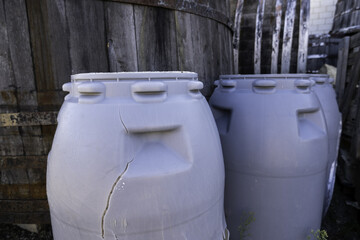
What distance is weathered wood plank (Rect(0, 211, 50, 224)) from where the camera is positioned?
1.54m

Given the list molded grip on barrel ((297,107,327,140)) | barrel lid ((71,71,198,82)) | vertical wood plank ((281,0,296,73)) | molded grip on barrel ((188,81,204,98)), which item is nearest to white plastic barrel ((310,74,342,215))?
vertical wood plank ((281,0,296,73))

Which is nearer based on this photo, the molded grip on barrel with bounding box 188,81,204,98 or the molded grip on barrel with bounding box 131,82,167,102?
the molded grip on barrel with bounding box 131,82,167,102

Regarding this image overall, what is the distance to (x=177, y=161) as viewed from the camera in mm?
926

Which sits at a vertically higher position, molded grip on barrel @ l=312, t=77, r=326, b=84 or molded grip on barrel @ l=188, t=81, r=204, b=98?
molded grip on barrel @ l=188, t=81, r=204, b=98

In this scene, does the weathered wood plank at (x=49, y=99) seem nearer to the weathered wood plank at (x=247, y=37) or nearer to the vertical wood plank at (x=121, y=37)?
the vertical wood plank at (x=121, y=37)

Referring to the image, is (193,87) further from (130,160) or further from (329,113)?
(329,113)

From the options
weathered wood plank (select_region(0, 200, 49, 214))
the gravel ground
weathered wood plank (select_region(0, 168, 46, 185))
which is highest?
weathered wood plank (select_region(0, 168, 46, 185))

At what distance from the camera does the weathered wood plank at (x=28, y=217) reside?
154cm

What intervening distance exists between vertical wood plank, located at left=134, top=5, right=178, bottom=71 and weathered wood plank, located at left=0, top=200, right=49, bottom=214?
39.6 inches

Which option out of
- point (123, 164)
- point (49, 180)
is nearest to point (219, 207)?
point (123, 164)

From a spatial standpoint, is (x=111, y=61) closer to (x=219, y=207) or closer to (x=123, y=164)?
(x=123, y=164)

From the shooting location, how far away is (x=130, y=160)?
0.88m

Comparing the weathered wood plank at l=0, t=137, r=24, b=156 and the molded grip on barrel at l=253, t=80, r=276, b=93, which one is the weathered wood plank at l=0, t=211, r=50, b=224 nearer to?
the weathered wood plank at l=0, t=137, r=24, b=156

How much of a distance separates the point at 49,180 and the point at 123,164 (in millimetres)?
341
